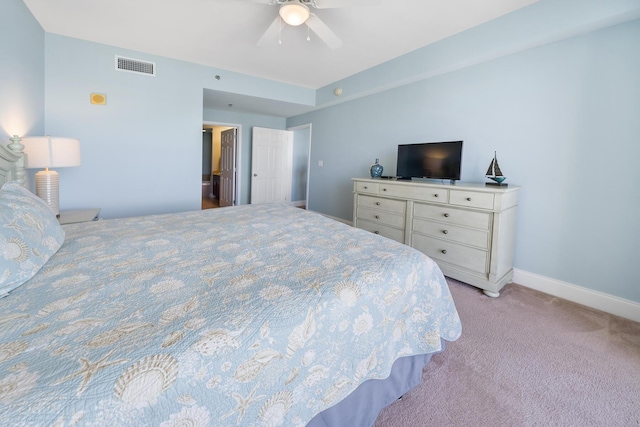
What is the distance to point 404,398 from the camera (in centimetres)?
144

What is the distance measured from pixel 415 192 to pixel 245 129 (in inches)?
169

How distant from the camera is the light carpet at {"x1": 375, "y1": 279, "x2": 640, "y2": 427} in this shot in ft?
4.44

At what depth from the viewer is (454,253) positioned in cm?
279

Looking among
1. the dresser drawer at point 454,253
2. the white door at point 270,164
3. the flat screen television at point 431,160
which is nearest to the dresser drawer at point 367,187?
the flat screen television at point 431,160

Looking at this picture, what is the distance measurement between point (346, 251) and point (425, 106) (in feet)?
9.24

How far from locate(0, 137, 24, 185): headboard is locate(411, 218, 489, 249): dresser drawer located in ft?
11.1

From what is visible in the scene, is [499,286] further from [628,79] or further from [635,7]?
[635,7]

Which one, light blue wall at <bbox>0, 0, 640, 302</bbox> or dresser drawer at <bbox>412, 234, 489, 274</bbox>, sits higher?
light blue wall at <bbox>0, 0, 640, 302</bbox>

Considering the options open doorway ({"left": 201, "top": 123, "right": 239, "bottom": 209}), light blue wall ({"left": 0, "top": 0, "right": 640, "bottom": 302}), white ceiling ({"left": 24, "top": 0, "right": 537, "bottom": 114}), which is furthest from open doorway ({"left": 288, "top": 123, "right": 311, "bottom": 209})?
white ceiling ({"left": 24, "top": 0, "right": 537, "bottom": 114})

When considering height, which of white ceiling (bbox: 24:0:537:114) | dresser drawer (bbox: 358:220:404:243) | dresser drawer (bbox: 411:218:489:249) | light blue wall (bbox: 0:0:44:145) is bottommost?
dresser drawer (bbox: 358:220:404:243)

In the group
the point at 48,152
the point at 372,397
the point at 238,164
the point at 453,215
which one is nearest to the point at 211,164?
the point at 238,164

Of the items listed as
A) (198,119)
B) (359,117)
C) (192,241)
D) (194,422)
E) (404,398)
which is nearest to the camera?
(194,422)

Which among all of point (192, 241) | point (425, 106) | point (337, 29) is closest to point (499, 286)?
point (425, 106)

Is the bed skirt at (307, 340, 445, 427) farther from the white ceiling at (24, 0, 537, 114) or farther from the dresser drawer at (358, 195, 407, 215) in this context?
the white ceiling at (24, 0, 537, 114)
